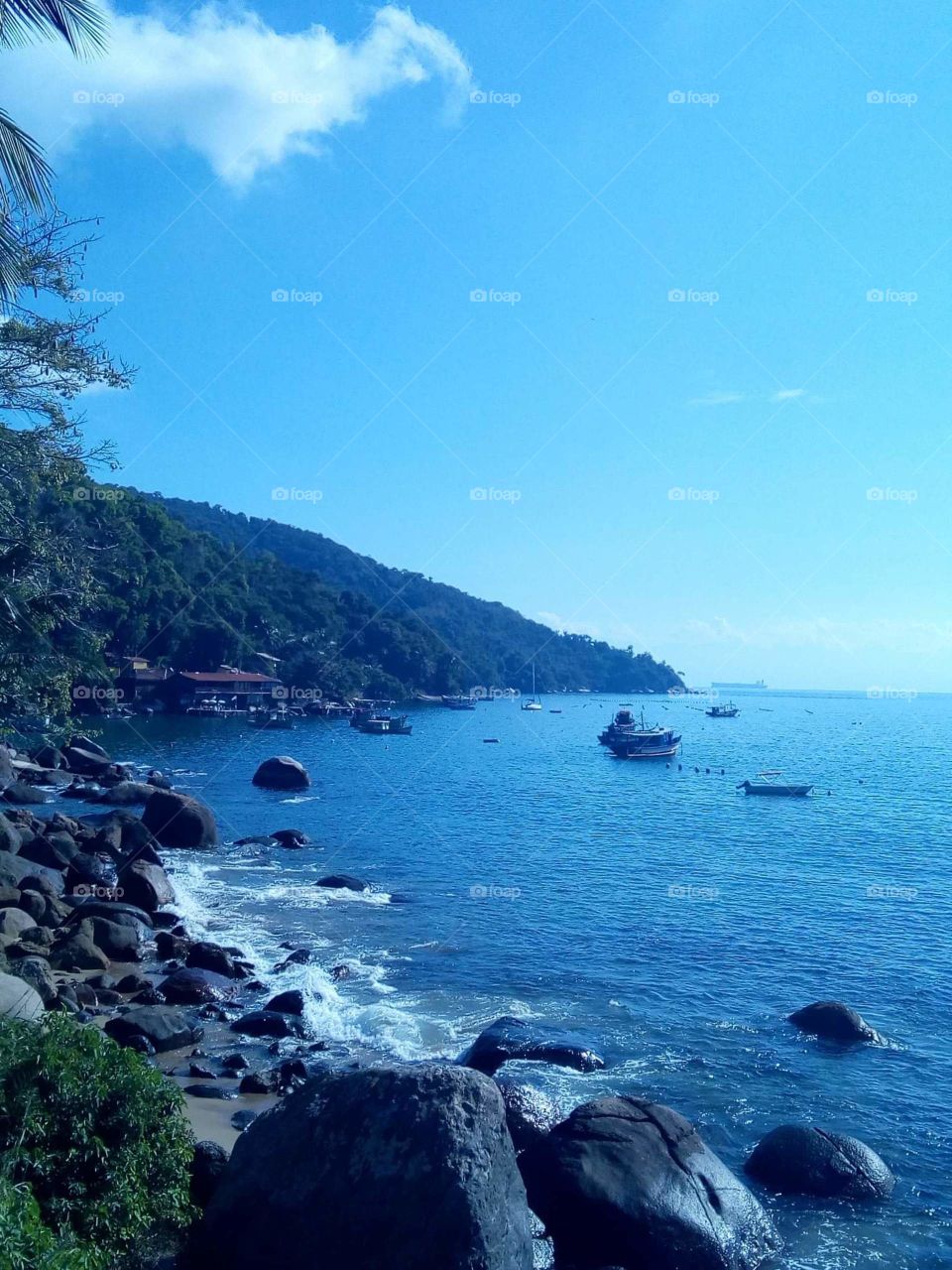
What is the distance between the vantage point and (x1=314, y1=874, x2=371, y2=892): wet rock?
34.0m

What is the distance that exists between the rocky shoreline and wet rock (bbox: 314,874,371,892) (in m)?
8.81

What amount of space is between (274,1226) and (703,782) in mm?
65632

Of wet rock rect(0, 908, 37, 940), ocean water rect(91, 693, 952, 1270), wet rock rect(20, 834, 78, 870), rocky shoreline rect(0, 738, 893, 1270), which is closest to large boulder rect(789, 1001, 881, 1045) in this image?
rocky shoreline rect(0, 738, 893, 1270)

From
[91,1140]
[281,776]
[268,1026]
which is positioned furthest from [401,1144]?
[281,776]

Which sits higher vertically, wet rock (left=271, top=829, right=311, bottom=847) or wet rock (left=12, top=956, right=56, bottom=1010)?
wet rock (left=12, top=956, right=56, bottom=1010)

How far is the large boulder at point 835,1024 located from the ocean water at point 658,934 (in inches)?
14.5

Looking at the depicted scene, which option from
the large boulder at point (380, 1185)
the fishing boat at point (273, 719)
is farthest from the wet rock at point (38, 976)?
the fishing boat at point (273, 719)

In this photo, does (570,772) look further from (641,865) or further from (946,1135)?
(946,1135)

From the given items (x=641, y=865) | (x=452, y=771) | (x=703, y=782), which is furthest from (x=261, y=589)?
(x=641, y=865)

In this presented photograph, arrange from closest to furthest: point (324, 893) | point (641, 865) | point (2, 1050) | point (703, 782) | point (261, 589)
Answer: point (2, 1050) < point (324, 893) < point (641, 865) < point (703, 782) < point (261, 589)

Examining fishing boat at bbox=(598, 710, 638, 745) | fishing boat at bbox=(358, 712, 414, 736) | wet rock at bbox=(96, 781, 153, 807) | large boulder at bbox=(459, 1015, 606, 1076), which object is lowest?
large boulder at bbox=(459, 1015, 606, 1076)

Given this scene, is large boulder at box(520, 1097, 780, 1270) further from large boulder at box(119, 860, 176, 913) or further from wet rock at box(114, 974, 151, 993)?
large boulder at box(119, 860, 176, 913)

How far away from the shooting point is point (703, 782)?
7288cm

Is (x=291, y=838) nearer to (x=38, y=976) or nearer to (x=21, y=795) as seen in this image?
(x=21, y=795)
